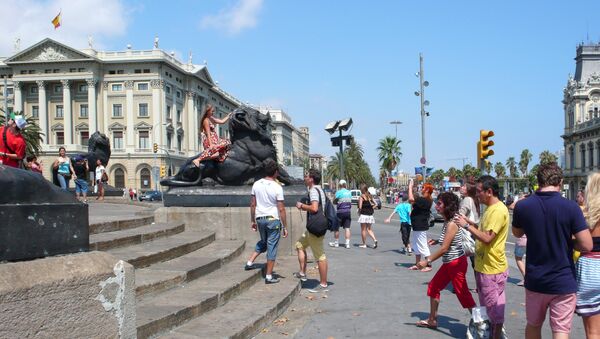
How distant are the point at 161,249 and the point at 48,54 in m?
82.4

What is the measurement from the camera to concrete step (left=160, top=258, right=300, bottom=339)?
196 inches

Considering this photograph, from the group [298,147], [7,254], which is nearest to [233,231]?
[7,254]

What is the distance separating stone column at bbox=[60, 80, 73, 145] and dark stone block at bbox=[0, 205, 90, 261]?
269 feet

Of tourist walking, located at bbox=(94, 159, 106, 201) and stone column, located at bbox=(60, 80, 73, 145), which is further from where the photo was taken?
stone column, located at bbox=(60, 80, 73, 145)

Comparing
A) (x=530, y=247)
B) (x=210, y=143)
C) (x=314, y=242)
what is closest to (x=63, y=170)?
(x=210, y=143)

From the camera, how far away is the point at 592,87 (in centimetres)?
9362

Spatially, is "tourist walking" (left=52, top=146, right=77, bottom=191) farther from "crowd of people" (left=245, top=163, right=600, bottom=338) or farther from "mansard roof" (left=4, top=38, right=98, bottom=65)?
"mansard roof" (left=4, top=38, right=98, bottom=65)

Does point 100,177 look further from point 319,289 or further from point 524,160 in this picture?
point 524,160

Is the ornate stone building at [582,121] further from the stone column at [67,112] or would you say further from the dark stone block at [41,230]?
the dark stone block at [41,230]

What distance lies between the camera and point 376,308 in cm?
719

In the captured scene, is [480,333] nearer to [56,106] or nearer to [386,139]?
[386,139]

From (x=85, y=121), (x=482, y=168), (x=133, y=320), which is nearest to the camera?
(x=133, y=320)

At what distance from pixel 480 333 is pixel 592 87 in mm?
102313

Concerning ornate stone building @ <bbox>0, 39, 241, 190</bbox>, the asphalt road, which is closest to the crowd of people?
the asphalt road
